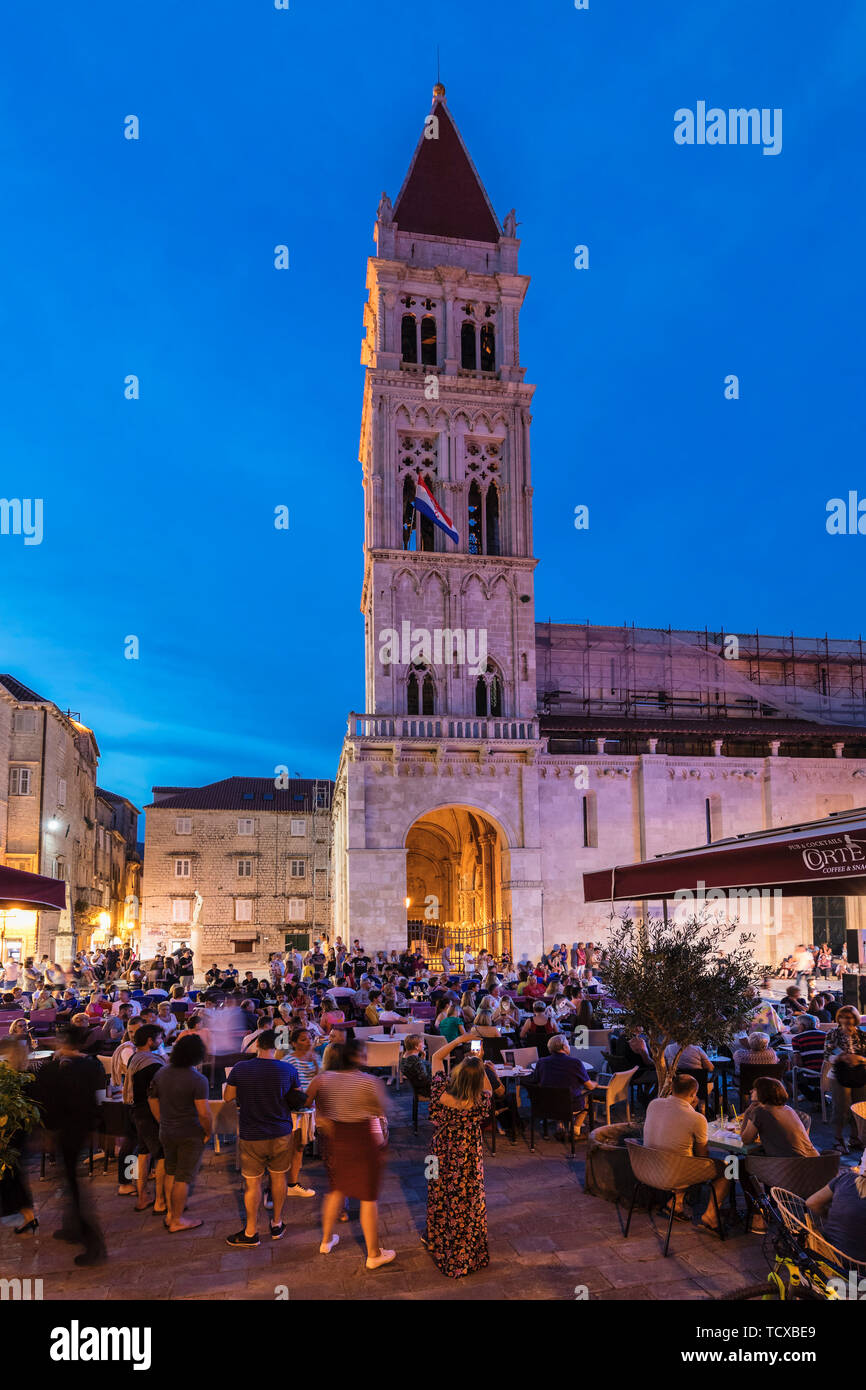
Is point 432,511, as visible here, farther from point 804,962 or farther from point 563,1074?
point 563,1074

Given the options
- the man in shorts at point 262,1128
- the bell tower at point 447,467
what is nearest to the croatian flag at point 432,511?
the bell tower at point 447,467

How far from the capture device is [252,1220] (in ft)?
21.5

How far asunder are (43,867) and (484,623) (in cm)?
1905

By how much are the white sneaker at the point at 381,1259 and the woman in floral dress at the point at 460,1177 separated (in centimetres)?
30

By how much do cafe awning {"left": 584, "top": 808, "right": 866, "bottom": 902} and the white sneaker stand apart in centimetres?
405

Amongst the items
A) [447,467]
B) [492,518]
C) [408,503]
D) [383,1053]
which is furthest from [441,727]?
[383,1053]

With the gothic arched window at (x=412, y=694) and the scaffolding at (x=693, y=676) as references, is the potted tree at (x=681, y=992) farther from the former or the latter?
the scaffolding at (x=693, y=676)

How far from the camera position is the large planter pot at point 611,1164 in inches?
286

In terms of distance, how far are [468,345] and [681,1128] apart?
3178 centimetres

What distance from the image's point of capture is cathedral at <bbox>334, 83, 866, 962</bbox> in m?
28.4

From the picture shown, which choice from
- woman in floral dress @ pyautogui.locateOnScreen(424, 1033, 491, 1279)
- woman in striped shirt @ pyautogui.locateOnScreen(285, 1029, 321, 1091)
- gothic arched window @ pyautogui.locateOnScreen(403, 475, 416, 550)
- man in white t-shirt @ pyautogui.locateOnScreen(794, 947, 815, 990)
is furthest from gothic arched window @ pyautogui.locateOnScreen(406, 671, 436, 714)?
woman in floral dress @ pyautogui.locateOnScreen(424, 1033, 491, 1279)

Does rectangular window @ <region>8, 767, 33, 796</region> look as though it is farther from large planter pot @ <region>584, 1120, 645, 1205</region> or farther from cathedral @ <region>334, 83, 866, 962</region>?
large planter pot @ <region>584, 1120, 645, 1205</region>
